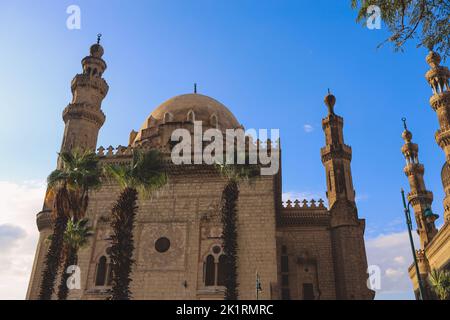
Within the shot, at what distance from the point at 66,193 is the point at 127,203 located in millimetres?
2836

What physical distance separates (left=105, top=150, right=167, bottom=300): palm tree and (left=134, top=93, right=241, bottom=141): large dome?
11.7 m

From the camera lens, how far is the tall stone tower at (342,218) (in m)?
19.3

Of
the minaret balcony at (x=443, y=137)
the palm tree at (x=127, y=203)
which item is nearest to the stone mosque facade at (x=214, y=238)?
the palm tree at (x=127, y=203)

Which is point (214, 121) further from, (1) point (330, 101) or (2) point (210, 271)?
(2) point (210, 271)

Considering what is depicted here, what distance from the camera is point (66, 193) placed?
605 inches

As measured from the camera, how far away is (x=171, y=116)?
27156mm

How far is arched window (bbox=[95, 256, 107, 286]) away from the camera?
18.7 meters

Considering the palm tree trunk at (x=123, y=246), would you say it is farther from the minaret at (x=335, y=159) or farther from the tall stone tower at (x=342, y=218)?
the minaret at (x=335, y=159)

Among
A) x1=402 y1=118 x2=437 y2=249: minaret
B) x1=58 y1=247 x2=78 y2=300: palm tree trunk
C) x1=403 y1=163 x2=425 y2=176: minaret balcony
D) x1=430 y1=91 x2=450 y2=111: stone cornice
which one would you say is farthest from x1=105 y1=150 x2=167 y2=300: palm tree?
x1=403 y1=163 x2=425 y2=176: minaret balcony

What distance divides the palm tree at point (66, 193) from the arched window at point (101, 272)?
12.0 ft

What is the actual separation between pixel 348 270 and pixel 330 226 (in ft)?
8.57
